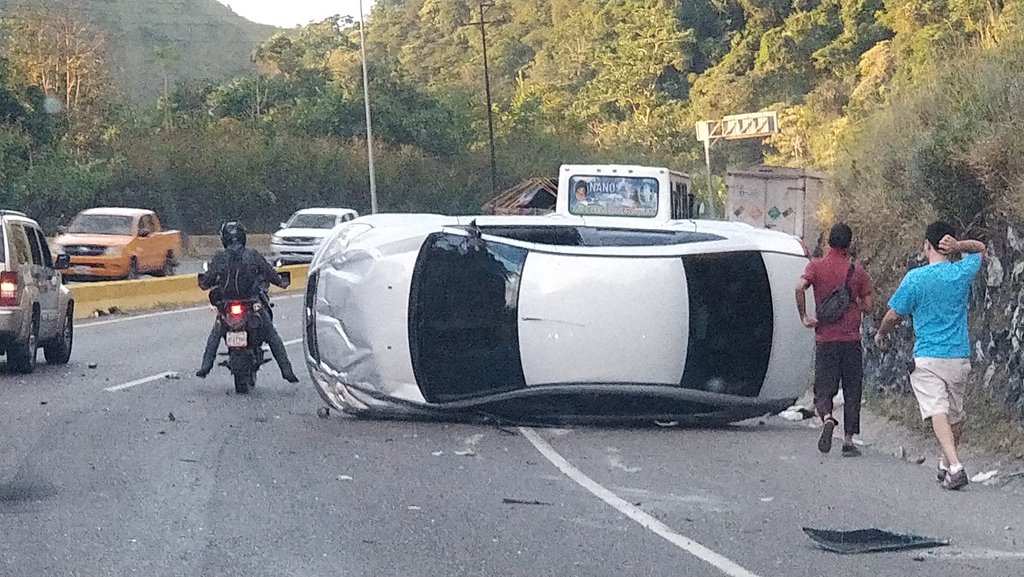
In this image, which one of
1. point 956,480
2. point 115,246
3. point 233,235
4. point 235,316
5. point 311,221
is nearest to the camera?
point 956,480

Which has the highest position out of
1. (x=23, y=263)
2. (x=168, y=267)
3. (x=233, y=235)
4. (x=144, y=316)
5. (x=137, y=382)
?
(x=233, y=235)

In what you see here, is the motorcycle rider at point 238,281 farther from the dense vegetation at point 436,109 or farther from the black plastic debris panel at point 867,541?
the dense vegetation at point 436,109

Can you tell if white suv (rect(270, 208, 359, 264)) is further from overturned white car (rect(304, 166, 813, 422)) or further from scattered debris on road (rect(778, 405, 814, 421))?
overturned white car (rect(304, 166, 813, 422))

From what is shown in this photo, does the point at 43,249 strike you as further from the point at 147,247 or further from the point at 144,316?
the point at 147,247

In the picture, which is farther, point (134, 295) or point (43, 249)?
point (134, 295)

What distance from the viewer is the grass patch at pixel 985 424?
11156 mm

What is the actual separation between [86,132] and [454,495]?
49.6 meters

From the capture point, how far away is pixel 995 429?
11523 millimetres

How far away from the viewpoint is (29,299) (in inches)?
634

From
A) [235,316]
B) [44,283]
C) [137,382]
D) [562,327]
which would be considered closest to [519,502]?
[562,327]

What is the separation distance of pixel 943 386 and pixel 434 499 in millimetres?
3488

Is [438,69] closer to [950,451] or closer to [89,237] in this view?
[89,237]

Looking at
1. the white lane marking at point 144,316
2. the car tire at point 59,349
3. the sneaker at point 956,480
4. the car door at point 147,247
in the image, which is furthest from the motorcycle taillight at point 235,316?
the car door at point 147,247

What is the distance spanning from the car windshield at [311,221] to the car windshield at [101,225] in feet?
25.1
